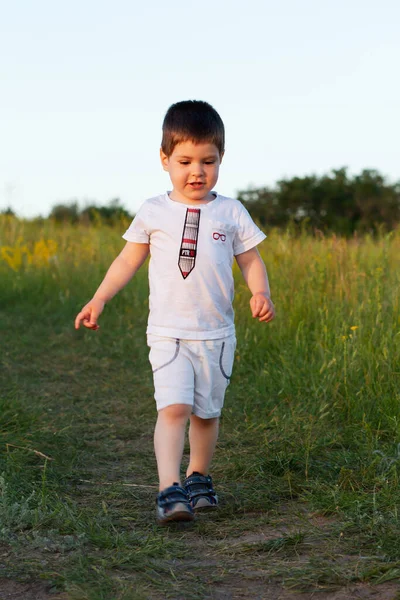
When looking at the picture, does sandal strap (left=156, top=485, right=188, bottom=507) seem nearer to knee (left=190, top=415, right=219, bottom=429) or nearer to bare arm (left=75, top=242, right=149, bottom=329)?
knee (left=190, top=415, right=219, bottom=429)

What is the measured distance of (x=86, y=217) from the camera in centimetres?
1176

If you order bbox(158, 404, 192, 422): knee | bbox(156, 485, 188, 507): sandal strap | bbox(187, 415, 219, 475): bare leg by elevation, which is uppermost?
bbox(158, 404, 192, 422): knee

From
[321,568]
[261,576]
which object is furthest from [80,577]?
[321,568]

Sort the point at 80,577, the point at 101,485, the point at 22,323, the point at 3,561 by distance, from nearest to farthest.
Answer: the point at 80,577, the point at 3,561, the point at 101,485, the point at 22,323

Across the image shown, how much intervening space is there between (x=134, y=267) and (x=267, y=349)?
2.20m

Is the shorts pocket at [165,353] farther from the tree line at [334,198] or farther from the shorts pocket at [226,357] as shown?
the tree line at [334,198]

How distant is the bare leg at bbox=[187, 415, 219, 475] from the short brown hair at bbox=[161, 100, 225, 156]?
3.30ft

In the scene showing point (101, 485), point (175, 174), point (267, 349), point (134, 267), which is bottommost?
point (101, 485)

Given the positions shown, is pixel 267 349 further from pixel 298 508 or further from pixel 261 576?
pixel 261 576

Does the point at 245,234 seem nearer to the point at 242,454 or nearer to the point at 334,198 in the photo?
the point at 242,454

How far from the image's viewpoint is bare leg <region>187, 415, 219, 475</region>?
2930 millimetres

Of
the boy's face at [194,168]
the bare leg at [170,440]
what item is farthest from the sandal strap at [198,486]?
the boy's face at [194,168]

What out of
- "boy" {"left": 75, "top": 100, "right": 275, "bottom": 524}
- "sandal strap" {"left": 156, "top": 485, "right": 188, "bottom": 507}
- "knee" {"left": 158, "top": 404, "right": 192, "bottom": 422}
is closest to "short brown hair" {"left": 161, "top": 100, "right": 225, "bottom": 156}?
"boy" {"left": 75, "top": 100, "right": 275, "bottom": 524}

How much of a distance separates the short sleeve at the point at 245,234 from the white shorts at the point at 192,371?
0.35 meters
